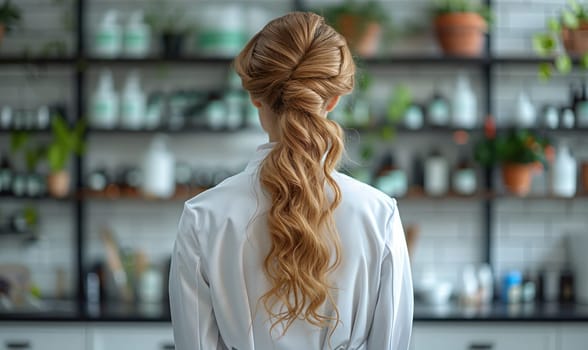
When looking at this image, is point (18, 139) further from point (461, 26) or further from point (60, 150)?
point (461, 26)

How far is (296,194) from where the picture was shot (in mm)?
1490

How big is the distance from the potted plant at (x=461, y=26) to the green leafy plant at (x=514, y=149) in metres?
0.47

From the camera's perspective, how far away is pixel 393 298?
1567mm

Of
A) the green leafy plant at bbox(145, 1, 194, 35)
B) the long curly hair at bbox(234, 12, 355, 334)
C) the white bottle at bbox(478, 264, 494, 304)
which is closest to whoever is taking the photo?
the long curly hair at bbox(234, 12, 355, 334)

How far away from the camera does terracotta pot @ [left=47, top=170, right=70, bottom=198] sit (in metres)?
3.79

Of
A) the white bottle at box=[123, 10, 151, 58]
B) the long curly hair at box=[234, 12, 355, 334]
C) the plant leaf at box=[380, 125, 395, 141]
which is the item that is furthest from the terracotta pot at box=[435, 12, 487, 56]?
the long curly hair at box=[234, 12, 355, 334]

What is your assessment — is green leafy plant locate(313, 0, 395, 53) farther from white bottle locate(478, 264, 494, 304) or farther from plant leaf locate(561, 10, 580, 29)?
white bottle locate(478, 264, 494, 304)

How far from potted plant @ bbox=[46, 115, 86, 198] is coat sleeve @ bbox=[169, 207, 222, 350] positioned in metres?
2.39

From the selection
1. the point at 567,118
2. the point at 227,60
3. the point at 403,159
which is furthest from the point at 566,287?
the point at 227,60

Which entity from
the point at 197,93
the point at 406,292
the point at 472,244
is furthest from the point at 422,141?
the point at 406,292

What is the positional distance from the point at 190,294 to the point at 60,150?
2467 millimetres

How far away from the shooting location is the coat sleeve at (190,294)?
1517 mm

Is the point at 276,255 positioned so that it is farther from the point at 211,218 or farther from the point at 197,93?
the point at 197,93

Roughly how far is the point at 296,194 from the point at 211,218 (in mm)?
183
